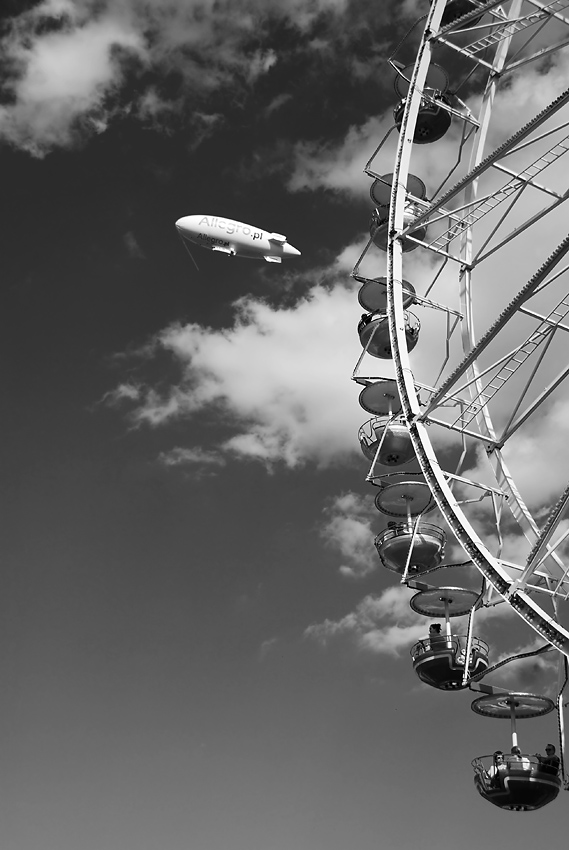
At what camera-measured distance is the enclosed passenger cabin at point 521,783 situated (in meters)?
19.4

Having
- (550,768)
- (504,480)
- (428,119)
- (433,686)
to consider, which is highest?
(428,119)

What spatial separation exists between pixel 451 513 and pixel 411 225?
264 inches

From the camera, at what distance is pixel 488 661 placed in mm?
20875

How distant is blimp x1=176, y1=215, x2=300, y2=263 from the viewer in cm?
4969

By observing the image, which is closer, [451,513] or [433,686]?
[451,513]

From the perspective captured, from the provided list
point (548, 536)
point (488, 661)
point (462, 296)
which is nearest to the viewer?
point (548, 536)

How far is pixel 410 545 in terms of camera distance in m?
22.6

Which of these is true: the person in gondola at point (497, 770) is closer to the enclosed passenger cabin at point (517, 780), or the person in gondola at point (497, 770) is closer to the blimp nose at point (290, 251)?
the enclosed passenger cabin at point (517, 780)

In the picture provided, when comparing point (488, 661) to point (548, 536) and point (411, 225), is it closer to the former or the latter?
point (548, 536)

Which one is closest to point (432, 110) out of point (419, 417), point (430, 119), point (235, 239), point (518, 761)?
point (430, 119)

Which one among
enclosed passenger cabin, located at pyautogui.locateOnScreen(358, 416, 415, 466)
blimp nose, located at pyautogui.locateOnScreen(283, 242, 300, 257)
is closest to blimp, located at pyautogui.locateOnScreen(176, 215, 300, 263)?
blimp nose, located at pyautogui.locateOnScreen(283, 242, 300, 257)

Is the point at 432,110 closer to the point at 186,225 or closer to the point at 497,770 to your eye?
the point at 497,770

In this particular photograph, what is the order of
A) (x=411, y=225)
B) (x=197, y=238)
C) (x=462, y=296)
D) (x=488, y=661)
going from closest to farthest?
(x=488, y=661)
(x=411, y=225)
(x=462, y=296)
(x=197, y=238)

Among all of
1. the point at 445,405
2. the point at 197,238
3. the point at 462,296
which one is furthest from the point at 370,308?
the point at 197,238
